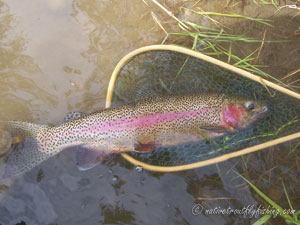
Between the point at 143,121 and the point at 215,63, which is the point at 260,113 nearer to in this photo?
the point at 215,63

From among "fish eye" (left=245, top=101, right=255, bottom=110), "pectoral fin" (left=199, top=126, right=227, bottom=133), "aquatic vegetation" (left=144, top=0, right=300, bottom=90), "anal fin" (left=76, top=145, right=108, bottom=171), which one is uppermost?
"aquatic vegetation" (left=144, top=0, right=300, bottom=90)

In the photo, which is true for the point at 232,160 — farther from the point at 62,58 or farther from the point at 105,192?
the point at 62,58

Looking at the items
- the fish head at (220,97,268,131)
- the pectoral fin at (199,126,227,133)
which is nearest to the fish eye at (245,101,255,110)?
the fish head at (220,97,268,131)

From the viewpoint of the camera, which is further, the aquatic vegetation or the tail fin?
the aquatic vegetation

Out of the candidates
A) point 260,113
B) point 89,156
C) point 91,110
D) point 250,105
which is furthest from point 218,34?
point 89,156

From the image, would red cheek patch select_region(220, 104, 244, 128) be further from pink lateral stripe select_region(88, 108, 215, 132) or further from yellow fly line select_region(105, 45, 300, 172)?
yellow fly line select_region(105, 45, 300, 172)

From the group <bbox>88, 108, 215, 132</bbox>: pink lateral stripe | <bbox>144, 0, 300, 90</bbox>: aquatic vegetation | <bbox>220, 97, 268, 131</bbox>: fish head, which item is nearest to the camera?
<bbox>88, 108, 215, 132</bbox>: pink lateral stripe
